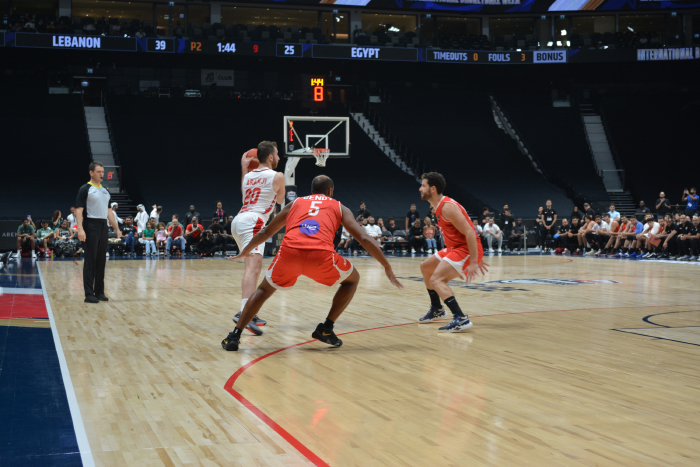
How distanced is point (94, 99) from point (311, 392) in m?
30.3

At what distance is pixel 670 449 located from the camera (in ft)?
10.2

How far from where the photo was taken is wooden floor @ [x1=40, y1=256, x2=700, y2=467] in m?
3.12

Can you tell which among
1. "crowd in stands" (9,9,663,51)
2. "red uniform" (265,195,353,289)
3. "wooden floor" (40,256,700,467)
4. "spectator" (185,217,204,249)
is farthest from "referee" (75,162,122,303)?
"crowd in stands" (9,9,663,51)

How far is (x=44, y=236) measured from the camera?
19.1 metres

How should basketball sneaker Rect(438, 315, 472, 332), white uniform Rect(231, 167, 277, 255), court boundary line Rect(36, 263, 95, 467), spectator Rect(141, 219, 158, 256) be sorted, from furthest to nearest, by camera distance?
spectator Rect(141, 219, 158, 256) < white uniform Rect(231, 167, 277, 255) < basketball sneaker Rect(438, 315, 472, 332) < court boundary line Rect(36, 263, 95, 467)

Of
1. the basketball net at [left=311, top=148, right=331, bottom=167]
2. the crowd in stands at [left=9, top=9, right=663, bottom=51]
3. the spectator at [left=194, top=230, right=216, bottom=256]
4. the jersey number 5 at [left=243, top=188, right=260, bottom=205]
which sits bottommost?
the spectator at [left=194, top=230, right=216, bottom=256]

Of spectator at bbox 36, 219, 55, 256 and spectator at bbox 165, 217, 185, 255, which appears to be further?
spectator at bbox 165, 217, 185, 255

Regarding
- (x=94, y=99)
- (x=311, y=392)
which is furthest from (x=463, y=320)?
(x=94, y=99)

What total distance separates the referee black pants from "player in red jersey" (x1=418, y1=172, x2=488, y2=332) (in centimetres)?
420

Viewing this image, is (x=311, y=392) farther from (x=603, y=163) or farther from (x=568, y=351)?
(x=603, y=163)

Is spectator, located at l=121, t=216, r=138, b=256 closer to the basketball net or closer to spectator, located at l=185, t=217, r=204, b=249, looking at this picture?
spectator, located at l=185, t=217, r=204, b=249

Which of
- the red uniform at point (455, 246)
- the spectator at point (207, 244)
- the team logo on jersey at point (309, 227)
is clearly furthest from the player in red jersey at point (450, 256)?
the spectator at point (207, 244)

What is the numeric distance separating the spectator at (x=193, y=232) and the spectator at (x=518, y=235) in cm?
1002

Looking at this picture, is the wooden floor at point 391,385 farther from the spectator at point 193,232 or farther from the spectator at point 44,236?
the spectator at point 193,232
